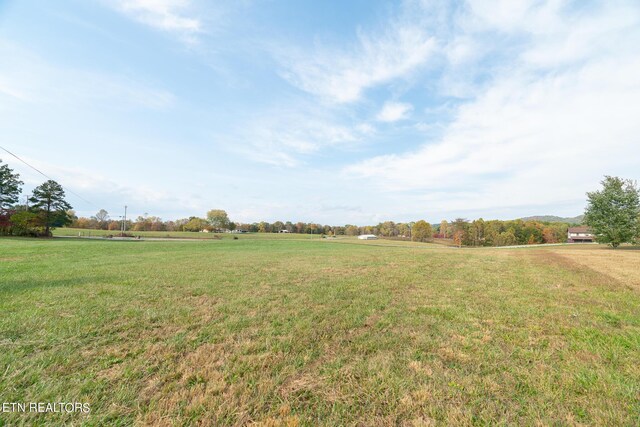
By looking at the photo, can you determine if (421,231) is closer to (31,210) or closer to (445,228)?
(445,228)

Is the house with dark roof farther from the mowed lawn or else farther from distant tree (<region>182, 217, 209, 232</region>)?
distant tree (<region>182, 217, 209, 232</region>)

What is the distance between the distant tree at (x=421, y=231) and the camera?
4245 inches

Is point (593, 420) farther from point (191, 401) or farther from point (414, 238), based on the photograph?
point (414, 238)

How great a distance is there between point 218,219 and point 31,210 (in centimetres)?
7719

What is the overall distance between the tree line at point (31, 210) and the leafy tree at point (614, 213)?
8926 cm

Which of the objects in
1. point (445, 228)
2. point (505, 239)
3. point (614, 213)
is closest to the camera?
point (614, 213)

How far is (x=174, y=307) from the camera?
657cm

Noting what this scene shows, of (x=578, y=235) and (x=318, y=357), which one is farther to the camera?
(x=578, y=235)

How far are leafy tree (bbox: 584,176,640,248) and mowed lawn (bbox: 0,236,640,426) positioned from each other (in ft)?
135

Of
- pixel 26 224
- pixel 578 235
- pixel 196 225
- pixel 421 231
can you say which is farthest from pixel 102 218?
pixel 578 235

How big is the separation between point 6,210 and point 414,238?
113859mm

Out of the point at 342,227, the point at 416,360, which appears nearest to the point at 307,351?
the point at 416,360

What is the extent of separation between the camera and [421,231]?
355 ft

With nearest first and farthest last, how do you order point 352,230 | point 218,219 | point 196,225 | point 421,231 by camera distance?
point 421,231, point 196,225, point 218,219, point 352,230
